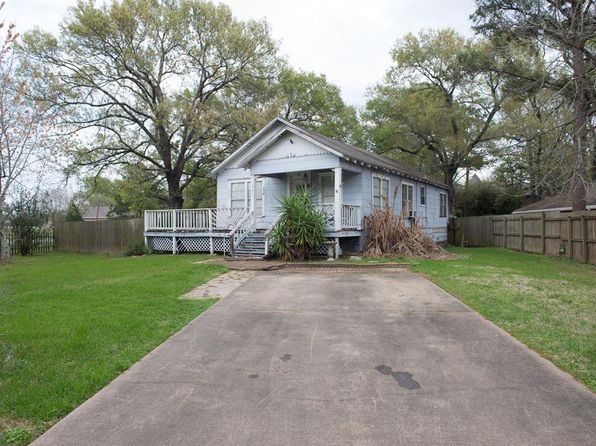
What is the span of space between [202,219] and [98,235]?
28.8 feet

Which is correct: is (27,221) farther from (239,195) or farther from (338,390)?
(338,390)

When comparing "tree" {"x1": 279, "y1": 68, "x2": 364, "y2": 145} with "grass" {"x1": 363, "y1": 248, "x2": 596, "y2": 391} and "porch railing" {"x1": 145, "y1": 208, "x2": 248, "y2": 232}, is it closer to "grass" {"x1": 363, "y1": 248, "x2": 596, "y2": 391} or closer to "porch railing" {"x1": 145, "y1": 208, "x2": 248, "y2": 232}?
"porch railing" {"x1": 145, "y1": 208, "x2": 248, "y2": 232}

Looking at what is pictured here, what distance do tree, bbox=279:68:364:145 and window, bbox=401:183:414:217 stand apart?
40.7 ft

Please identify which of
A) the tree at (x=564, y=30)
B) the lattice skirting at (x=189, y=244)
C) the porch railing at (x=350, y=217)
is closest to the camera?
the tree at (x=564, y=30)

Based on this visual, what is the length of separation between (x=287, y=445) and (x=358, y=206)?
13.8 m

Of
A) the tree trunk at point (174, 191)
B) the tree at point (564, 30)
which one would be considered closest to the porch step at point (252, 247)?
the tree at point (564, 30)

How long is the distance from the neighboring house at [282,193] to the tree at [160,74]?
15.6 feet

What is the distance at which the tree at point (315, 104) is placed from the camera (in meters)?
30.8

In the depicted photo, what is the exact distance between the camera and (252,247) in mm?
15625

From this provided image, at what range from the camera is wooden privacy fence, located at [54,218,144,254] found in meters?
22.8

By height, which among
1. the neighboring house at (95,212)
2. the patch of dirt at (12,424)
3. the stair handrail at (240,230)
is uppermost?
the neighboring house at (95,212)

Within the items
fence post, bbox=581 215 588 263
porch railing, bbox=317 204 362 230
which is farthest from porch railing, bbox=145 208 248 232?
fence post, bbox=581 215 588 263

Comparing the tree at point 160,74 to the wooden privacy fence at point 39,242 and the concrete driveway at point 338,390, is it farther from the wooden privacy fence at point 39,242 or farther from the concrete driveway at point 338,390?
the concrete driveway at point 338,390

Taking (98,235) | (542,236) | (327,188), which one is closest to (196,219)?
(327,188)
